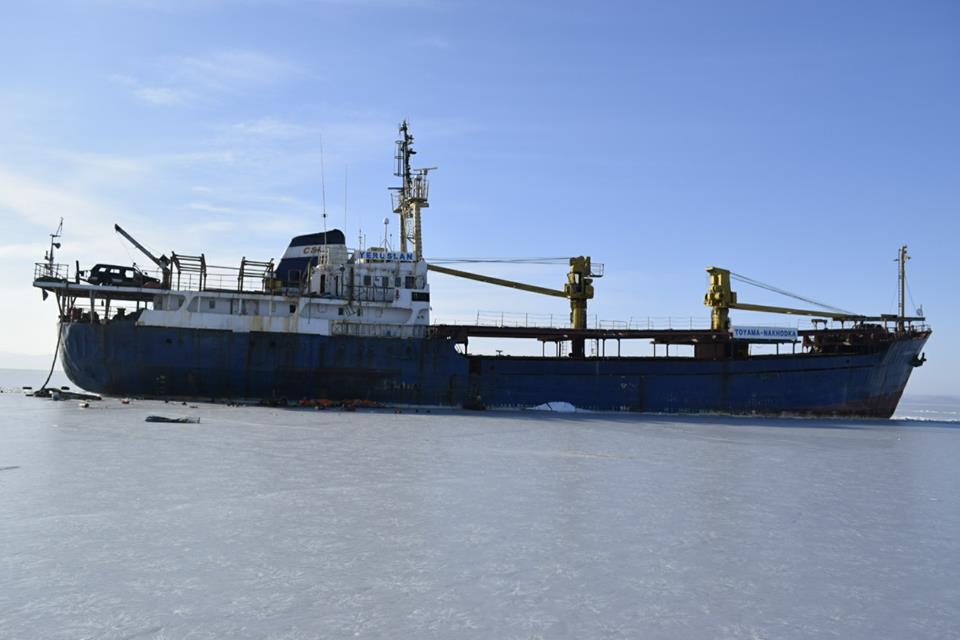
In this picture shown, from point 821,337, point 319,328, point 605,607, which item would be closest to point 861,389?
point 821,337

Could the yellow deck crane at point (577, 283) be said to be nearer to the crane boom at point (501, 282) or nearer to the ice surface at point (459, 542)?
the crane boom at point (501, 282)

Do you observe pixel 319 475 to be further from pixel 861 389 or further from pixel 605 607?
pixel 861 389

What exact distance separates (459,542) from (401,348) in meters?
26.4

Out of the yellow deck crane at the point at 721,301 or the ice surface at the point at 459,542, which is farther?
the yellow deck crane at the point at 721,301

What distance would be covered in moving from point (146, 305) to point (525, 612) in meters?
33.3

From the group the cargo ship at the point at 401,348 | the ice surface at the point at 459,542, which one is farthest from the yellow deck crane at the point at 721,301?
the ice surface at the point at 459,542

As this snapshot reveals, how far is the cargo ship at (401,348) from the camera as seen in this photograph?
111ft

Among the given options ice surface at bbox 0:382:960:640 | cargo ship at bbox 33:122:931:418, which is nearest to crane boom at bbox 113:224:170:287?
cargo ship at bbox 33:122:931:418

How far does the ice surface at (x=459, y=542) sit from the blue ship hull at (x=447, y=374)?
14171 mm

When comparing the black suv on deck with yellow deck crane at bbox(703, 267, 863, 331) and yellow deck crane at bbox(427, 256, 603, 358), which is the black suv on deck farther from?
yellow deck crane at bbox(703, 267, 863, 331)

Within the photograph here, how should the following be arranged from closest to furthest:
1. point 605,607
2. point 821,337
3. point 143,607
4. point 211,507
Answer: point 143,607
point 605,607
point 211,507
point 821,337

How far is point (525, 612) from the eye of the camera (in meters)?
7.25

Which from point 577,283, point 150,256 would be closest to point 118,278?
point 150,256

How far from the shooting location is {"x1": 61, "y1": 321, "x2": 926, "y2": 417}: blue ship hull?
33.6 m
